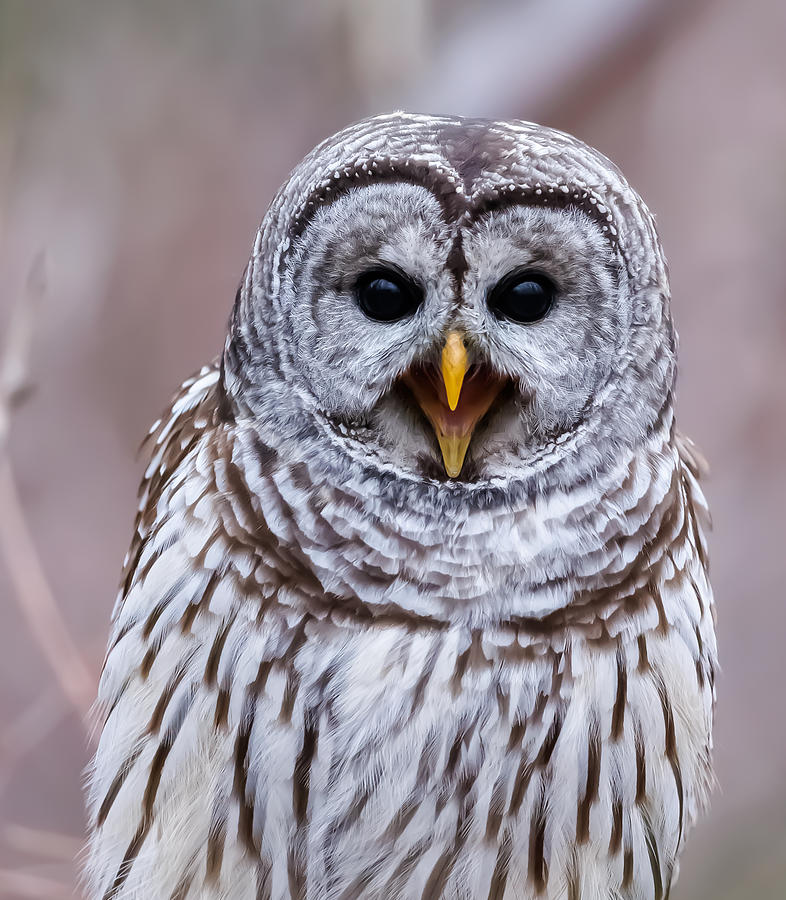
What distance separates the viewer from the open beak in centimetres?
185

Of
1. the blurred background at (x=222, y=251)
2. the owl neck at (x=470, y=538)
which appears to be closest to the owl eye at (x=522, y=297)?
the owl neck at (x=470, y=538)

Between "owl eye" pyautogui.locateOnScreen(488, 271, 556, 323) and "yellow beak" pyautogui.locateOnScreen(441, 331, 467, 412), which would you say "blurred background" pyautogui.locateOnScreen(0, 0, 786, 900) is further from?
"yellow beak" pyautogui.locateOnScreen(441, 331, 467, 412)

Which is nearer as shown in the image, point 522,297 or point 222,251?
point 522,297

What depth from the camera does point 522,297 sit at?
1810mm

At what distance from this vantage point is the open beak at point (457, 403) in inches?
72.8

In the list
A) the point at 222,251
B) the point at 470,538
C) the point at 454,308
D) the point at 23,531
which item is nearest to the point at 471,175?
the point at 454,308

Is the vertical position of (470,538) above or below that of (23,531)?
above

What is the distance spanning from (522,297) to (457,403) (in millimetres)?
184

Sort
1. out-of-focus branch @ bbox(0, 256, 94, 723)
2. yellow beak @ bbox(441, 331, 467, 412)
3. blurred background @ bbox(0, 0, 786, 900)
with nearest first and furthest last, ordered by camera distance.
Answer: yellow beak @ bbox(441, 331, 467, 412) → out-of-focus branch @ bbox(0, 256, 94, 723) → blurred background @ bbox(0, 0, 786, 900)

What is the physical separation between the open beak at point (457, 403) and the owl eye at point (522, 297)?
0.09 metres

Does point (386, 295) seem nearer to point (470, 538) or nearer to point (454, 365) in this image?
point (454, 365)

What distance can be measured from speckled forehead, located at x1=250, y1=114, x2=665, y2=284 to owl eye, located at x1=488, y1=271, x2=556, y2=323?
0.36 ft

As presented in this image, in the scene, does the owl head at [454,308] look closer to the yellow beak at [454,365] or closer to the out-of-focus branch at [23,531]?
the yellow beak at [454,365]

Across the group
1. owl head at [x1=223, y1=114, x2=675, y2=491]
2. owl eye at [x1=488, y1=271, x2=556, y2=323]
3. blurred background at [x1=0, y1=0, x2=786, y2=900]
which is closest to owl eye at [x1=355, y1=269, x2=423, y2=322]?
owl head at [x1=223, y1=114, x2=675, y2=491]
